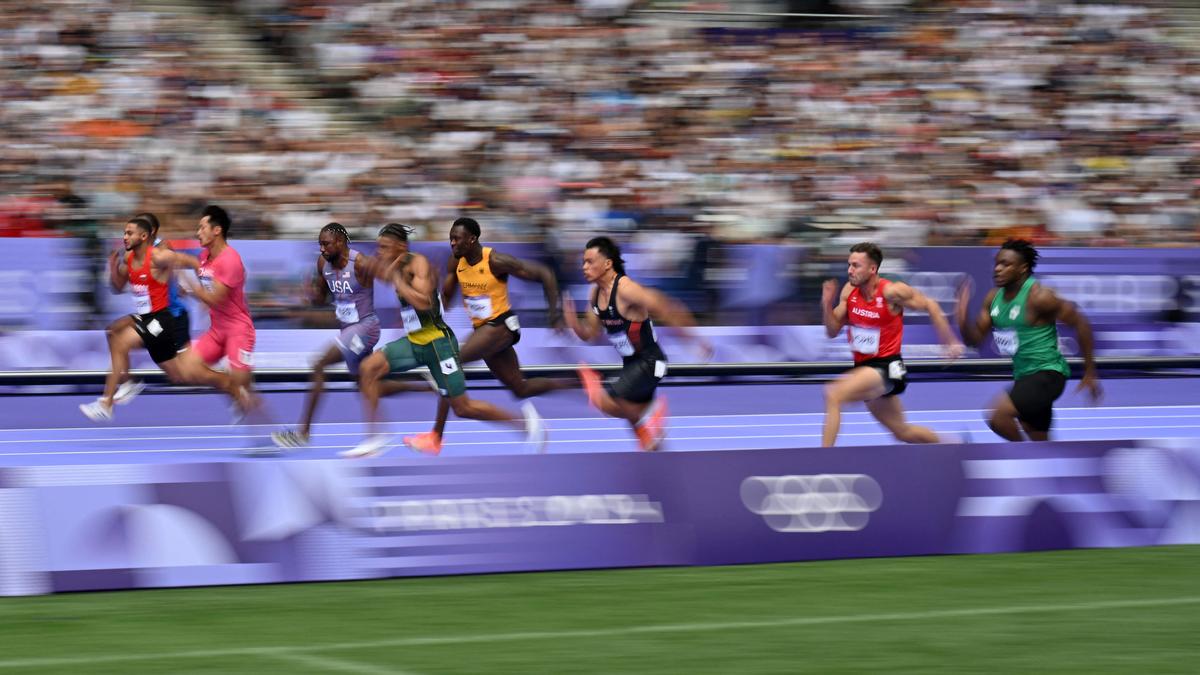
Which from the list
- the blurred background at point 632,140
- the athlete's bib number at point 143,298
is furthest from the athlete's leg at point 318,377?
the blurred background at point 632,140

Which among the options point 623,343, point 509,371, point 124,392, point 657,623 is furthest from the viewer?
point 124,392

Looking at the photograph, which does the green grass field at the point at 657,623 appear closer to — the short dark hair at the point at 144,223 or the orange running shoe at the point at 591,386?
the orange running shoe at the point at 591,386

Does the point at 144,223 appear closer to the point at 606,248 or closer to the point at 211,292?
the point at 211,292

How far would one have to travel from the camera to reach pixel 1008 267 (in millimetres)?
11461

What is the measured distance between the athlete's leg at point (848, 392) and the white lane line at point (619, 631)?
3.54 meters

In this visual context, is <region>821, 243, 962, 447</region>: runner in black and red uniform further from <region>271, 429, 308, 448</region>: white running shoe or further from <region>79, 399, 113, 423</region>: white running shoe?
<region>79, 399, 113, 423</region>: white running shoe

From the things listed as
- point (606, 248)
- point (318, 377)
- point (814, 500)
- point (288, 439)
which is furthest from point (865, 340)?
point (288, 439)

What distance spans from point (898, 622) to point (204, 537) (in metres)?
3.36

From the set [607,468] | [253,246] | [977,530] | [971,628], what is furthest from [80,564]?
[253,246]

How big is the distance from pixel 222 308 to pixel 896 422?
5.34 m

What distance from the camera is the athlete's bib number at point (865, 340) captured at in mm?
11922

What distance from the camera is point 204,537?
812cm

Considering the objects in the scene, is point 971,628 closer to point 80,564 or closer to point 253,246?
point 80,564

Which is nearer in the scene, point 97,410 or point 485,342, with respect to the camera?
point 485,342
